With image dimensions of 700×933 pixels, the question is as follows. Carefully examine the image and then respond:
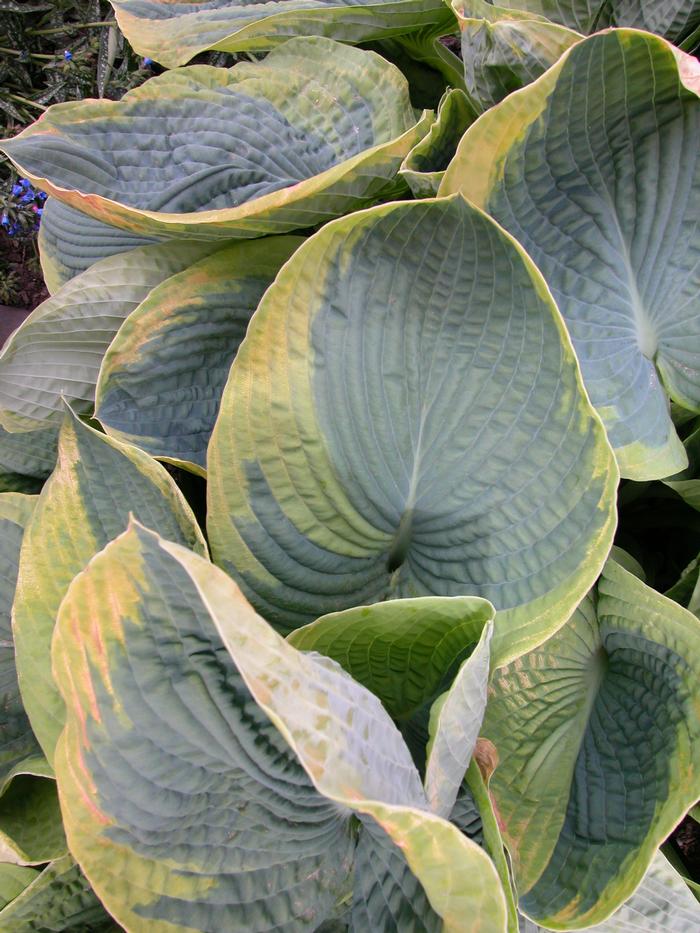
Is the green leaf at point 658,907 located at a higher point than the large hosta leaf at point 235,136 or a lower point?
lower

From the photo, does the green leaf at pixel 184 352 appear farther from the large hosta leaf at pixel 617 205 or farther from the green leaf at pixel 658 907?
the green leaf at pixel 658 907

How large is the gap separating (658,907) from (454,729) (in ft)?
1.08

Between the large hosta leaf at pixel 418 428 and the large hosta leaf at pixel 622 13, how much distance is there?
0.34m

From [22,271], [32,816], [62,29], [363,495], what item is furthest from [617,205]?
[62,29]

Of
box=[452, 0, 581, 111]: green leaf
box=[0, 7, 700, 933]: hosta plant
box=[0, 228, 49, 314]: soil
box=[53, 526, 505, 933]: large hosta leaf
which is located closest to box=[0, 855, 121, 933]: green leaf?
box=[0, 7, 700, 933]: hosta plant

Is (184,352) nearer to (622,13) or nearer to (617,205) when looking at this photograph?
(617,205)

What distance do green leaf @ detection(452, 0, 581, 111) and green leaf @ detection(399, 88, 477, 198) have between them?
3 centimetres

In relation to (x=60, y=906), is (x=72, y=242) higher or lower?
higher

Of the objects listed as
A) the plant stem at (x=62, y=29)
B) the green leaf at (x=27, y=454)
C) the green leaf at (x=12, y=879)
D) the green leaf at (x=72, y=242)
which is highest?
the plant stem at (x=62, y=29)

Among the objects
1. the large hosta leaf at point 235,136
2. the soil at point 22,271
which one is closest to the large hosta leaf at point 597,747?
the large hosta leaf at point 235,136

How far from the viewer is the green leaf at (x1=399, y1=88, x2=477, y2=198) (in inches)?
22.5

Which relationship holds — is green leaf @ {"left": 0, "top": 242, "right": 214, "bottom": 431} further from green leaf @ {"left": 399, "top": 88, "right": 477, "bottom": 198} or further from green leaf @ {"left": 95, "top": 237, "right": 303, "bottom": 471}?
green leaf @ {"left": 399, "top": 88, "right": 477, "bottom": 198}

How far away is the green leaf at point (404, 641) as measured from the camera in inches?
17.6

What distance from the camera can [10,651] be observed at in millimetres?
618
